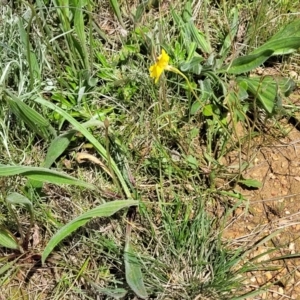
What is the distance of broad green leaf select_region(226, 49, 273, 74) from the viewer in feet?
6.23

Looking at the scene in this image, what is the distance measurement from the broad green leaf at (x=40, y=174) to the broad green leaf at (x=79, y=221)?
94 millimetres

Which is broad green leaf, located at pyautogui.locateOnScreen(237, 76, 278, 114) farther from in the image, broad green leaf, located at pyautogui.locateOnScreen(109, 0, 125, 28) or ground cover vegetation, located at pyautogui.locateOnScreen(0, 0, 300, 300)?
broad green leaf, located at pyautogui.locateOnScreen(109, 0, 125, 28)

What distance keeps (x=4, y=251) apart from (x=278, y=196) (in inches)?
31.5

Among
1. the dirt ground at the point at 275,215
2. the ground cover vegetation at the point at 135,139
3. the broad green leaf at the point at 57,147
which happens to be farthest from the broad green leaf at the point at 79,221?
the dirt ground at the point at 275,215

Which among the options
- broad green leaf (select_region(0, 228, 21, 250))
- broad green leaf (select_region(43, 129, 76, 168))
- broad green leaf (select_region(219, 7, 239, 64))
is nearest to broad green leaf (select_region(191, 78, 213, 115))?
broad green leaf (select_region(219, 7, 239, 64))

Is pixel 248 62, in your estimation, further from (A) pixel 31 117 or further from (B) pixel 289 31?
(A) pixel 31 117

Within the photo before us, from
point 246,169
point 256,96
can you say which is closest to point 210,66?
point 256,96

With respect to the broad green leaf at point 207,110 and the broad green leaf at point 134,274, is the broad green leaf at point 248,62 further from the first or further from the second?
the broad green leaf at point 134,274

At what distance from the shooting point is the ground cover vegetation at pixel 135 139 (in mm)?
1661

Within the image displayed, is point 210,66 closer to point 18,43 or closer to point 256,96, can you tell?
point 256,96

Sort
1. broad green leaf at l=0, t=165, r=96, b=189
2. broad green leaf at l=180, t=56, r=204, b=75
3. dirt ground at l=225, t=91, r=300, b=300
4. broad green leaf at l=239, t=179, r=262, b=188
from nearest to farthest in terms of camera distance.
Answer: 1. broad green leaf at l=0, t=165, r=96, b=189
2. dirt ground at l=225, t=91, r=300, b=300
3. broad green leaf at l=239, t=179, r=262, b=188
4. broad green leaf at l=180, t=56, r=204, b=75

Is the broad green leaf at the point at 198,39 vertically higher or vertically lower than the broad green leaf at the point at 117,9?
lower

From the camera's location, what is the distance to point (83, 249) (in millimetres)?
1741

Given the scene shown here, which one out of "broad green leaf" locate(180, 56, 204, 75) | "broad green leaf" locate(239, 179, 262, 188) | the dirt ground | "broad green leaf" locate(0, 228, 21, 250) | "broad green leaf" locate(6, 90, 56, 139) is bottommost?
the dirt ground
